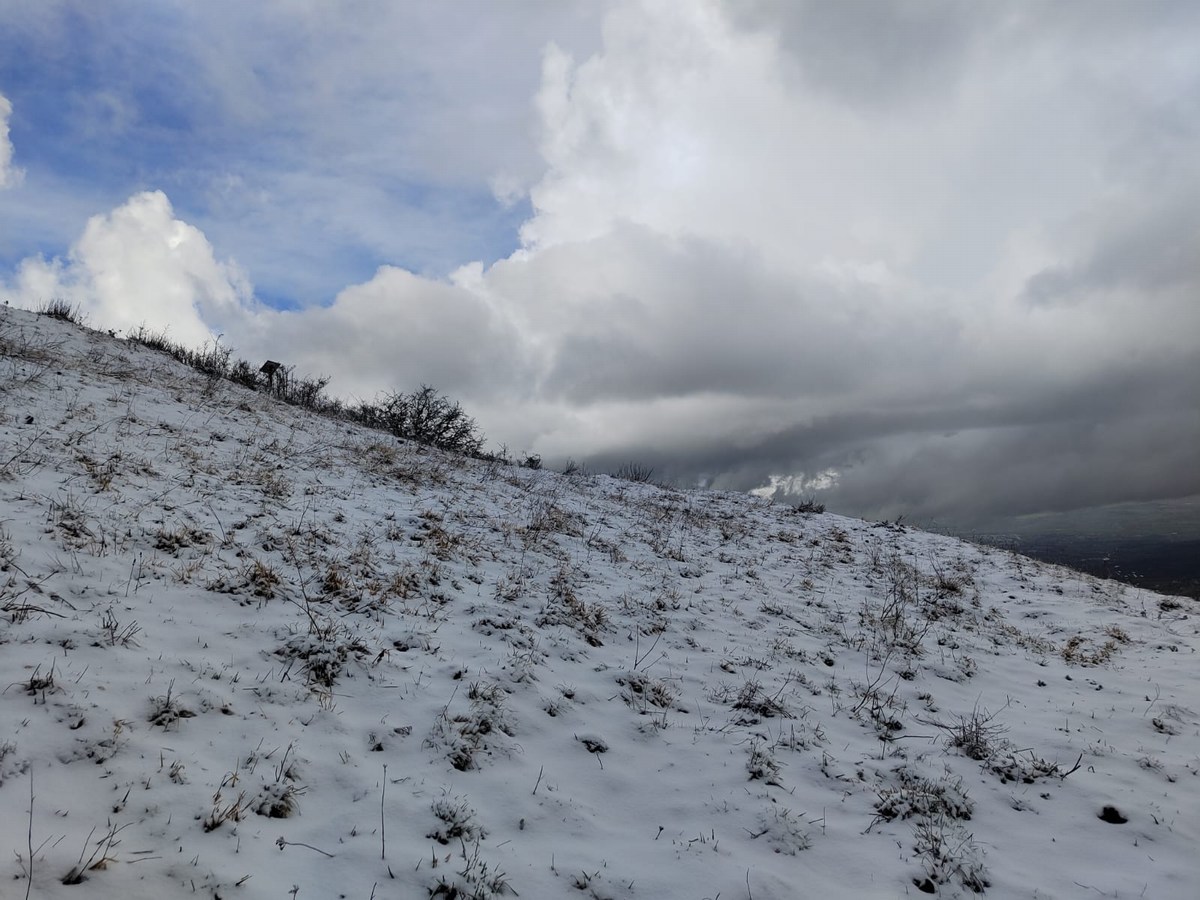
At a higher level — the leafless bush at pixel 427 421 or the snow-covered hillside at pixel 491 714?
the leafless bush at pixel 427 421

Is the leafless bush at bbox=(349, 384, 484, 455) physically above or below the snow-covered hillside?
above

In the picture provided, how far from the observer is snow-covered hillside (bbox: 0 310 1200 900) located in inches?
154

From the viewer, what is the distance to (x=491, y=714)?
18.2ft

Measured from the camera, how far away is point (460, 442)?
24.5m

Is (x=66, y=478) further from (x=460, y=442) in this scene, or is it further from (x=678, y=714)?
(x=460, y=442)

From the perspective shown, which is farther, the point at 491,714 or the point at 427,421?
the point at 427,421

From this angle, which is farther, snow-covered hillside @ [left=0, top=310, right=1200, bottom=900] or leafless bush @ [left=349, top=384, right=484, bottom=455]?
leafless bush @ [left=349, top=384, right=484, bottom=455]

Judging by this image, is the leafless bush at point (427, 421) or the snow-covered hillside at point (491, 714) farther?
the leafless bush at point (427, 421)

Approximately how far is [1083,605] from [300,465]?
16213mm

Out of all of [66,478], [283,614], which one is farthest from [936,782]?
[66,478]

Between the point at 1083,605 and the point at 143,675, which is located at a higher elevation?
the point at 1083,605

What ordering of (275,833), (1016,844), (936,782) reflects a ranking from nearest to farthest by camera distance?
(275,833) < (1016,844) < (936,782)

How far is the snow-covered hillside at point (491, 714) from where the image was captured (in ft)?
12.8

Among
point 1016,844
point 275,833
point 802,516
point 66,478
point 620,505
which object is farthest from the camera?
point 802,516
